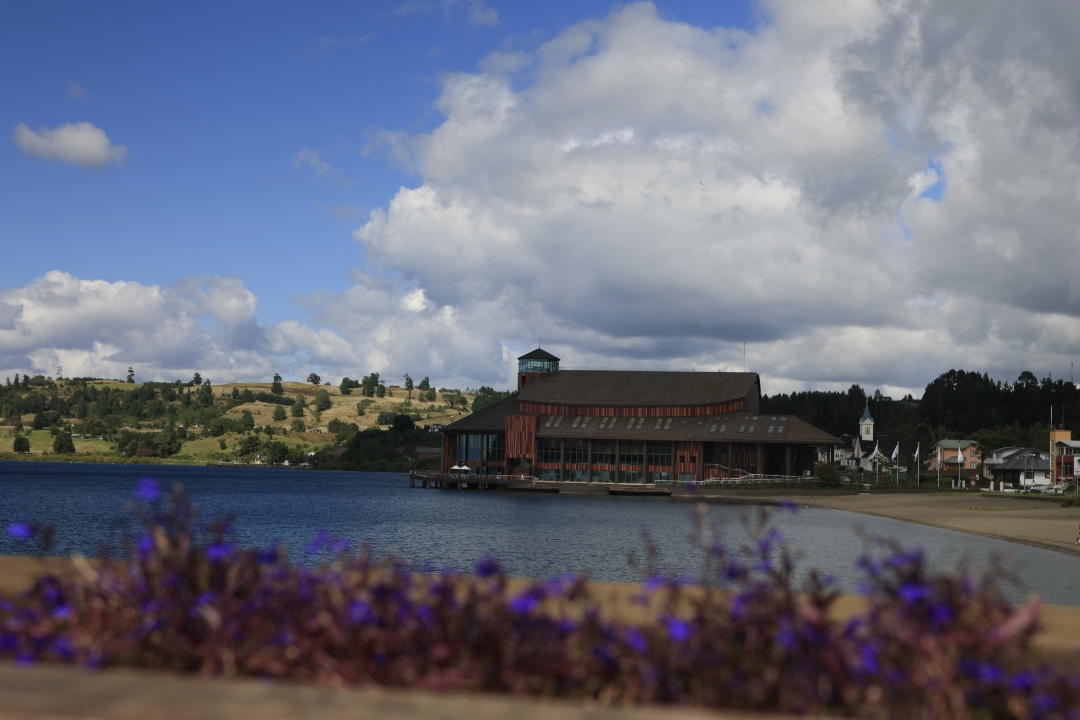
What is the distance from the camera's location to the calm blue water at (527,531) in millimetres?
40156

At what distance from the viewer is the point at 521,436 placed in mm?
137500

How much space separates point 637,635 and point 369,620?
72.8 inches

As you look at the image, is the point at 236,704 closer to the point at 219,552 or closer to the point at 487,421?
the point at 219,552

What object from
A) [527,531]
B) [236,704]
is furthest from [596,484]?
[236,704]

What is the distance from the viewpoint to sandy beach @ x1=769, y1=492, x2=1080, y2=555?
5434 centimetres

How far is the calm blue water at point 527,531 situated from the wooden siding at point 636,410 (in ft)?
72.9

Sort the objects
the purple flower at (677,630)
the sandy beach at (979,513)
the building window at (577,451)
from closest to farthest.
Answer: the purple flower at (677,630) → the sandy beach at (979,513) → the building window at (577,451)

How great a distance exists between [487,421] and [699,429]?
31751 millimetres

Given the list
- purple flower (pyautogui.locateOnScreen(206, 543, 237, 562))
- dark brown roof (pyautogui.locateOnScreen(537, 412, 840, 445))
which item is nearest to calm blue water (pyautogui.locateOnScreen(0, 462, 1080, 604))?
purple flower (pyautogui.locateOnScreen(206, 543, 237, 562))

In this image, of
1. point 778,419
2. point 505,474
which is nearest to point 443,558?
point 778,419

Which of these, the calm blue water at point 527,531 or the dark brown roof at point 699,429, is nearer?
the calm blue water at point 527,531

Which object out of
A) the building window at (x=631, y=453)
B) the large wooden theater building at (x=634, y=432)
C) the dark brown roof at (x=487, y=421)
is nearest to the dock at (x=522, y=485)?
the large wooden theater building at (x=634, y=432)

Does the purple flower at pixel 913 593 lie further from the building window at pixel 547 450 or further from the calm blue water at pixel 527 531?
the building window at pixel 547 450

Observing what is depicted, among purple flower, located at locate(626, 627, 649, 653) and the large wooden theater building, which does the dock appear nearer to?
the large wooden theater building
